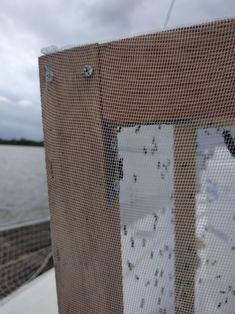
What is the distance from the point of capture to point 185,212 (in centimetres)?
139

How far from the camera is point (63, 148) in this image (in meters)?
1.61

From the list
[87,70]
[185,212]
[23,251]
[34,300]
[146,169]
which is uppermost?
[87,70]

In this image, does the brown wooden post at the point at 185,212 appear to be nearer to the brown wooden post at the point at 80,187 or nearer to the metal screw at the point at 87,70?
the brown wooden post at the point at 80,187

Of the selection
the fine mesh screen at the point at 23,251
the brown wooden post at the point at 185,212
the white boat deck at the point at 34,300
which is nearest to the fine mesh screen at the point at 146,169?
the brown wooden post at the point at 185,212

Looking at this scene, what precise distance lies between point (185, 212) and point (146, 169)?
0.22 meters

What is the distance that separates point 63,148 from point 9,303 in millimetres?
2698

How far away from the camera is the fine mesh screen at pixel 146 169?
50.8 inches

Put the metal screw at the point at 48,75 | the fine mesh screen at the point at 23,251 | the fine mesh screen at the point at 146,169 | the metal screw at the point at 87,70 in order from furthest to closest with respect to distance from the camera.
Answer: the fine mesh screen at the point at 23,251, the metal screw at the point at 48,75, the metal screw at the point at 87,70, the fine mesh screen at the point at 146,169

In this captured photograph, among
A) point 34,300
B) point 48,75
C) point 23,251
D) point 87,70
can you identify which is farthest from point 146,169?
A: point 23,251

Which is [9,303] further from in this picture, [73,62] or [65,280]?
[73,62]

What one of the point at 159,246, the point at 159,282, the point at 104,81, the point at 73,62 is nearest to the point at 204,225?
the point at 159,246

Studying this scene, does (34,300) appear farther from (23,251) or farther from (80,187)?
(23,251)

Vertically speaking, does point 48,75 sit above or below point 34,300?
above

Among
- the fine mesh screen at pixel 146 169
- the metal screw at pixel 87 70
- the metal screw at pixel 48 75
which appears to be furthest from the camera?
the metal screw at pixel 48 75
